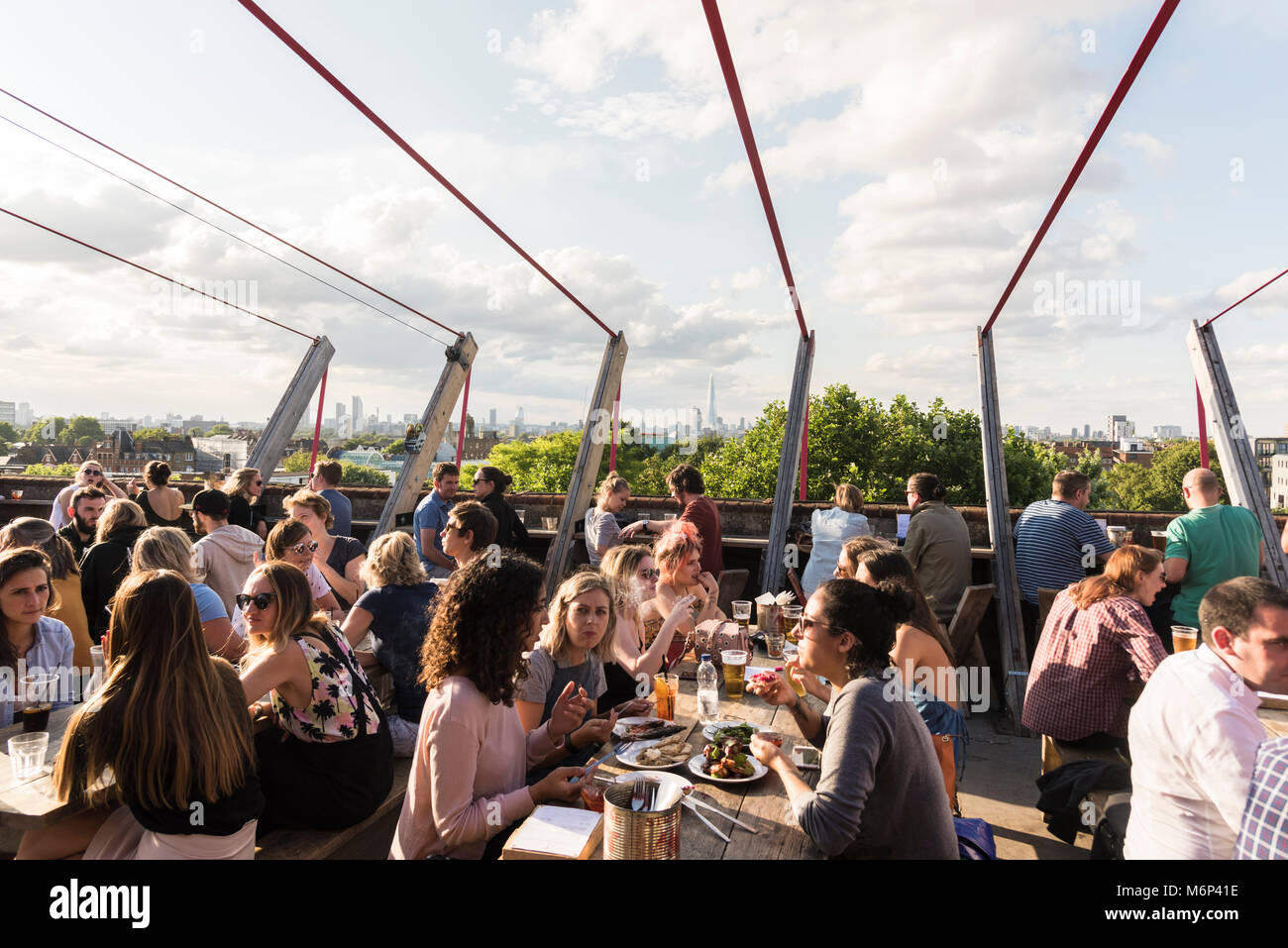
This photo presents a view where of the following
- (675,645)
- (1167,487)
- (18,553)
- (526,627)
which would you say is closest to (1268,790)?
(526,627)

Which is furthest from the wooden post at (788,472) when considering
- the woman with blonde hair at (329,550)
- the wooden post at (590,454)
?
the woman with blonde hair at (329,550)

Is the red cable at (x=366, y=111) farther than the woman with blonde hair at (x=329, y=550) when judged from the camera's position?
No

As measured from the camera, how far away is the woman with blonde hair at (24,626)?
124 inches

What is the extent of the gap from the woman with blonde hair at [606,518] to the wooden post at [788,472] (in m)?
1.38

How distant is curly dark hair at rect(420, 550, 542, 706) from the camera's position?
7.51ft

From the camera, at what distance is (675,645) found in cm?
412

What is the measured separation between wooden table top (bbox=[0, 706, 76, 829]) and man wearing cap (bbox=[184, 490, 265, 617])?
5.99 ft

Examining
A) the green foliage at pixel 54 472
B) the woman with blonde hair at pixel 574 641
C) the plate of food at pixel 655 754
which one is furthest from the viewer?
the green foliage at pixel 54 472

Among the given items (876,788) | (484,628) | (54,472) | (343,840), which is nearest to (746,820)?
(876,788)

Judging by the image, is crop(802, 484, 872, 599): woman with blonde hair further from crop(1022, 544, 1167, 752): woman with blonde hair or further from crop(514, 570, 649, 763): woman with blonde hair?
crop(514, 570, 649, 763): woman with blonde hair

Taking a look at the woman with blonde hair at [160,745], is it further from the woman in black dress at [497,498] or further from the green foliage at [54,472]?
the green foliage at [54,472]

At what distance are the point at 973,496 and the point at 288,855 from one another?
92.4ft

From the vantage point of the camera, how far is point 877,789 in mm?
2002

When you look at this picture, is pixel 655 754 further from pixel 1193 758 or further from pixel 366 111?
pixel 366 111
